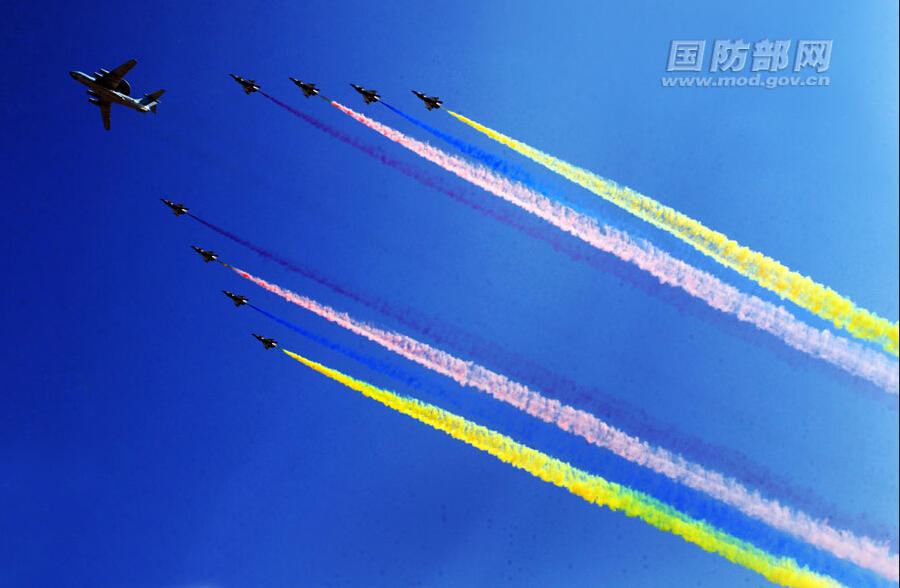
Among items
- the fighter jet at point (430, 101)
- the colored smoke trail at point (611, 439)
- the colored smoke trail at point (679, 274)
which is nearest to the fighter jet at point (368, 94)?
the colored smoke trail at point (679, 274)

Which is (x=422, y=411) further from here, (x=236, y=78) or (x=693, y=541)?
(x=236, y=78)

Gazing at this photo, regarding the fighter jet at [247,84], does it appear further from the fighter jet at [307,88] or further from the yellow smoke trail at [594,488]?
the yellow smoke trail at [594,488]

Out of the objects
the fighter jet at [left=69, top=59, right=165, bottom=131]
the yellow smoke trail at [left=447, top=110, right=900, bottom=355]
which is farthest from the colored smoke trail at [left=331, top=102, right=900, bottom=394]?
the fighter jet at [left=69, top=59, right=165, bottom=131]

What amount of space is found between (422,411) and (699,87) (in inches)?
428

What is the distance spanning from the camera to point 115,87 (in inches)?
819

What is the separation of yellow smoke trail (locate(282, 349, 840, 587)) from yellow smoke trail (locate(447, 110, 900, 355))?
5642 mm

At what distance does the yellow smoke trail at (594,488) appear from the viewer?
1702 cm

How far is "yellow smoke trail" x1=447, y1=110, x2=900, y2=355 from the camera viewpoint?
17.5 metres

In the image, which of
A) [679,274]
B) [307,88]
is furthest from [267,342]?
[679,274]

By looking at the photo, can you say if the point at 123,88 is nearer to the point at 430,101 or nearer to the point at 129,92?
the point at 129,92

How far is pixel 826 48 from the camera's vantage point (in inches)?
713

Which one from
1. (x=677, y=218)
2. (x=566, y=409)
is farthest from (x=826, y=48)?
(x=566, y=409)

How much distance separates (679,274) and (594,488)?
18.7 feet

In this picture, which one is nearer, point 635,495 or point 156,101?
point 635,495
